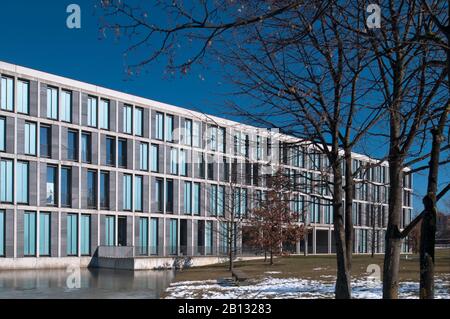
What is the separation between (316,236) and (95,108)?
4251cm

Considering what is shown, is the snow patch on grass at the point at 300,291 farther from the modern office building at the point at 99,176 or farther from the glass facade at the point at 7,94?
the glass facade at the point at 7,94

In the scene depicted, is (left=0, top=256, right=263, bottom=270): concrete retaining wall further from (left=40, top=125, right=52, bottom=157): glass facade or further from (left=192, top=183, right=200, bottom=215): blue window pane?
(left=192, top=183, right=200, bottom=215): blue window pane

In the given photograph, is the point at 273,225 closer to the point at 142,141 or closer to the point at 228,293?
the point at 142,141

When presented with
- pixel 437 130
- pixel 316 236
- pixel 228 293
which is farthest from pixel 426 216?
pixel 316 236

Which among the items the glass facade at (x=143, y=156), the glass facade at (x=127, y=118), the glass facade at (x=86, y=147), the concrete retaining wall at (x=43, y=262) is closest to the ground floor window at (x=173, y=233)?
the glass facade at (x=143, y=156)

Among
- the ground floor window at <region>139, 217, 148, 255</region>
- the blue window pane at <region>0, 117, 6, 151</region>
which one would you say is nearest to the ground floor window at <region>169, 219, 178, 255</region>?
the ground floor window at <region>139, 217, 148, 255</region>

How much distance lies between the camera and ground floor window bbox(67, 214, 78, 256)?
50.9m

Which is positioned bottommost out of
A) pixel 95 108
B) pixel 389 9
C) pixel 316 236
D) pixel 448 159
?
pixel 316 236

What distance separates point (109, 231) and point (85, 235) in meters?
2.72

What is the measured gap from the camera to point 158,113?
60188mm

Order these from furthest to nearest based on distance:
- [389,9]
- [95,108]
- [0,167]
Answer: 1. [95,108]
2. [0,167]
3. [389,9]

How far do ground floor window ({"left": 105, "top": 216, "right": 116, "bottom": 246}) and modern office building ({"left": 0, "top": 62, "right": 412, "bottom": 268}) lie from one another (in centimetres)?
9

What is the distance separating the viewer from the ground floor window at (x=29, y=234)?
47.6 metres

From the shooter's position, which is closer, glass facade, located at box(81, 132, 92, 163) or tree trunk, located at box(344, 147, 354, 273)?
tree trunk, located at box(344, 147, 354, 273)
